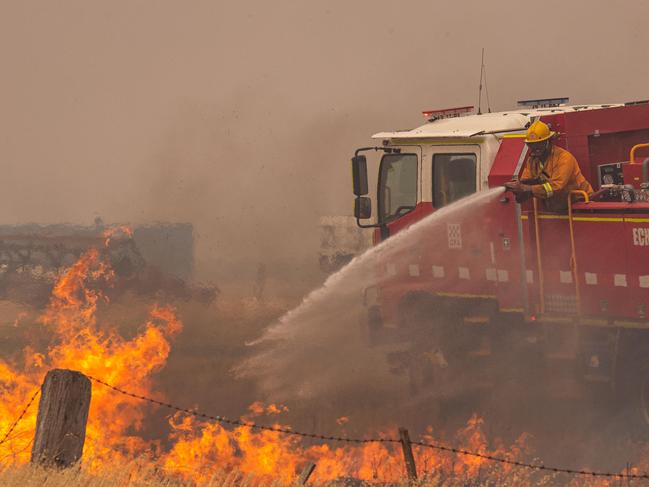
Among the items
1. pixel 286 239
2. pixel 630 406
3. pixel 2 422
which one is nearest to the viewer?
pixel 630 406

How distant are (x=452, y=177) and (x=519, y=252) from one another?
1.44m

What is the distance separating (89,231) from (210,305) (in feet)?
23.7

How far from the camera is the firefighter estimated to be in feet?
34.9

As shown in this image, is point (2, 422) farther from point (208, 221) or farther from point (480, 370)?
point (208, 221)

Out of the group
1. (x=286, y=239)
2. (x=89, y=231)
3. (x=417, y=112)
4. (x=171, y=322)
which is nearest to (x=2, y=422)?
(x=171, y=322)

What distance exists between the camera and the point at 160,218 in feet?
95.6

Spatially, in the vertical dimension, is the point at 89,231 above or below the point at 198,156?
below

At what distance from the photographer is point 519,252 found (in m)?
11.2

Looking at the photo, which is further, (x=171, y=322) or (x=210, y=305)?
(x=210, y=305)

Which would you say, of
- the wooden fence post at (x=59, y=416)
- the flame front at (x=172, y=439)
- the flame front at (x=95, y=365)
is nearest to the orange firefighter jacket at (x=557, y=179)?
the flame front at (x=172, y=439)

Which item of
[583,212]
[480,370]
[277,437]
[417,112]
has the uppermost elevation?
[417,112]

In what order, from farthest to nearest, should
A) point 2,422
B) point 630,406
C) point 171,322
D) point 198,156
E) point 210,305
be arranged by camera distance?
1. point 198,156
2. point 210,305
3. point 171,322
4. point 2,422
5. point 630,406

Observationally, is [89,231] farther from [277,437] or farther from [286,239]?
[277,437]

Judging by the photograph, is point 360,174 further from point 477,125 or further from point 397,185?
point 477,125
